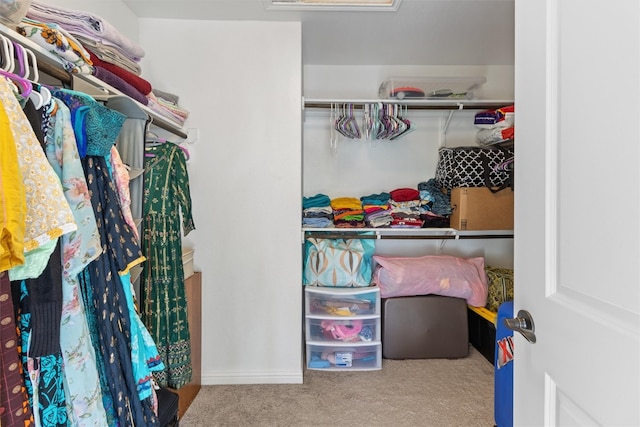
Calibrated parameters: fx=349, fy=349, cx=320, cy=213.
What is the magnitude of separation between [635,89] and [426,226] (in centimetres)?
208

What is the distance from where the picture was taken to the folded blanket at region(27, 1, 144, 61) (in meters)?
1.17

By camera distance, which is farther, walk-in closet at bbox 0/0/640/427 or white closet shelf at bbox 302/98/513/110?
white closet shelf at bbox 302/98/513/110

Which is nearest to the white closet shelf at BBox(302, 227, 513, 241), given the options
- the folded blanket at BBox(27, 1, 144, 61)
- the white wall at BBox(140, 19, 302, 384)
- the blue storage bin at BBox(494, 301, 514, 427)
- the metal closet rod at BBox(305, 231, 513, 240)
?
the metal closet rod at BBox(305, 231, 513, 240)

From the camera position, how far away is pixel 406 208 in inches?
103

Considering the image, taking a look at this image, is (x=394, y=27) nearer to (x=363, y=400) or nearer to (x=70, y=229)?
(x=70, y=229)

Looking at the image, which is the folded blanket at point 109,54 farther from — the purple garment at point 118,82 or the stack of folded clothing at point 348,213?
→ the stack of folded clothing at point 348,213

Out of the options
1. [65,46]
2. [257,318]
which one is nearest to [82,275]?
[65,46]

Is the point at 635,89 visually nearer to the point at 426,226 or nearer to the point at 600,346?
the point at 600,346

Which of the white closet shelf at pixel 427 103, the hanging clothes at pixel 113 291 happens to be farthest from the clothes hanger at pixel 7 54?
the white closet shelf at pixel 427 103

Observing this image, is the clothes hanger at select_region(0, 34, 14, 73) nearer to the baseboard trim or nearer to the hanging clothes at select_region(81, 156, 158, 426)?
the hanging clothes at select_region(81, 156, 158, 426)

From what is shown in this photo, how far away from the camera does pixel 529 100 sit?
0.80m

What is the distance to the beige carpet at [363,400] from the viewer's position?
1.85 m

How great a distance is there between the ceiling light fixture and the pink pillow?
1.62 m

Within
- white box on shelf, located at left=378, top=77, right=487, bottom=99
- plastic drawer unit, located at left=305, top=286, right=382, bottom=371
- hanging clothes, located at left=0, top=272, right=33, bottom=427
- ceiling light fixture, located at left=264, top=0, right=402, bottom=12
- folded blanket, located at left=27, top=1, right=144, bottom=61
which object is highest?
ceiling light fixture, located at left=264, top=0, right=402, bottom=12
